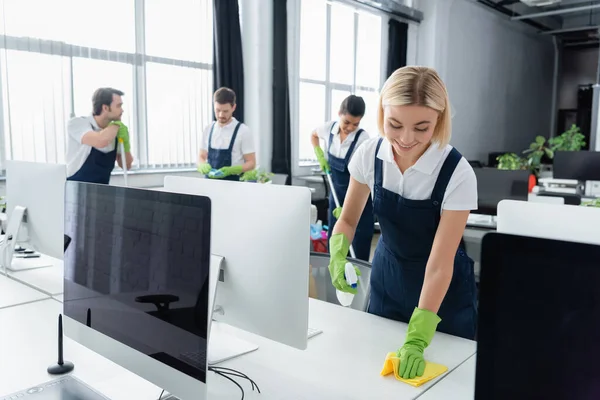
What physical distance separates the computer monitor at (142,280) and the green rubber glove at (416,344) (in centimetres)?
53

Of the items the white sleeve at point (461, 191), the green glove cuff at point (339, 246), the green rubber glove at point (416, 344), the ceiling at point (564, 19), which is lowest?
the green rubber glove at point (416, 344)

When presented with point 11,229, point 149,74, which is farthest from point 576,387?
point 149,74

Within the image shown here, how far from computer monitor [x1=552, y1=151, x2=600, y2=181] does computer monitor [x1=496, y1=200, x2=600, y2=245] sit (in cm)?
431

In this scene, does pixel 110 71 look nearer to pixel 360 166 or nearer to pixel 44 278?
pixel 44 278

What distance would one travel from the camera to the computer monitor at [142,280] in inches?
35.1

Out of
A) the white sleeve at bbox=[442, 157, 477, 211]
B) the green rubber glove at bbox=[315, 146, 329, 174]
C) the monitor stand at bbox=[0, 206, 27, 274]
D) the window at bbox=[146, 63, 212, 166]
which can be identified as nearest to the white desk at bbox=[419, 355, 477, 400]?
the white sleeve at bbox=[442, 157, 477, 211]

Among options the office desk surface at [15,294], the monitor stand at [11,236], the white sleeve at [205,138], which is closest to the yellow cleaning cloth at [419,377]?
the office desk surface at [15,294]

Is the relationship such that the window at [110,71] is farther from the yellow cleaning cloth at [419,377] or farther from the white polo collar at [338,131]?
the yellow cleaning cloth at [419,377]

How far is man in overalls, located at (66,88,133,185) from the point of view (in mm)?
3340

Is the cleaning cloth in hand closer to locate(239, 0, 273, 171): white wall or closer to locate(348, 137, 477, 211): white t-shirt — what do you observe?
locate(239, 0, 273, 171): white wall

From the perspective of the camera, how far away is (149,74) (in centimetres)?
471

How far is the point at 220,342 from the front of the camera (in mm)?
1390

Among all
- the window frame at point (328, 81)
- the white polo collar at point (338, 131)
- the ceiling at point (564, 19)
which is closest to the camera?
the white polo collar at point (338, 131)

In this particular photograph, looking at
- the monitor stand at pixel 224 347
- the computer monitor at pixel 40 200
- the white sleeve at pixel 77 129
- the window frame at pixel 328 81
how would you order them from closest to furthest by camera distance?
the monitor stand at pixel 224 347 < the computer monitor at pixel 40 200 < the white sleeve at pixel 77 129 < the window frame at pixel 328 81
